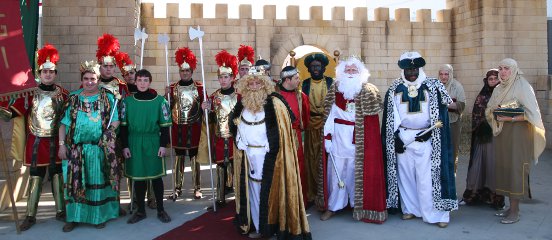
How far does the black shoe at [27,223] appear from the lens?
16.4ft

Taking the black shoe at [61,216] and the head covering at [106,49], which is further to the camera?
the head covering at [106,49]

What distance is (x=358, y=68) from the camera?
5.23 metres

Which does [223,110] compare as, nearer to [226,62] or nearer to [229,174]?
[226,62]

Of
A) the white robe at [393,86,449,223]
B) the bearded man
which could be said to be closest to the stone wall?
the bearded man

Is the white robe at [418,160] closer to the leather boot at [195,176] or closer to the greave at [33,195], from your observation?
the leather boot at [195,176]

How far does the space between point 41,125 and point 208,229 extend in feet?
6.70

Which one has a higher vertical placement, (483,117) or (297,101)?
(297,101)

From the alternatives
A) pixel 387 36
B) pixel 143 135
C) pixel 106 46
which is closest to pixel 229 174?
pixel 143 135

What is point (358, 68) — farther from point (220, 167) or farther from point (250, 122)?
point (220, 167)

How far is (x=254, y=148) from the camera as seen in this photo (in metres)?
4.56

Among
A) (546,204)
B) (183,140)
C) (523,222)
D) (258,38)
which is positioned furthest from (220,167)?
(258,38)

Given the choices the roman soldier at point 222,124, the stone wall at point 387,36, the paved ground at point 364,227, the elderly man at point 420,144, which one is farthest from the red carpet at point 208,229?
the stone wall at point 387,36

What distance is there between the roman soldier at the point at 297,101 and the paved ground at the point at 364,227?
72cm

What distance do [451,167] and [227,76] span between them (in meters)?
2.74
